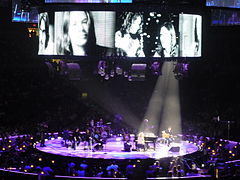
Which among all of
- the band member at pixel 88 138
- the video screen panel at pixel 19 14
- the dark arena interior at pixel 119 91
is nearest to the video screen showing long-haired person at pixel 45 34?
the dark arena interior at pixel 119 91

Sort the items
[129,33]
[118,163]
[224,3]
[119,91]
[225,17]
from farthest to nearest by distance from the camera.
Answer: [119,91], [225,17], [224,3], [129,33], [118,163]

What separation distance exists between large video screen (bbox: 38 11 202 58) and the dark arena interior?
5 cm

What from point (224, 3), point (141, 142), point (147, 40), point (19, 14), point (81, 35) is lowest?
point (141, 142)

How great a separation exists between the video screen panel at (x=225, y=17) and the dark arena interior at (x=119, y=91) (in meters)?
0.07

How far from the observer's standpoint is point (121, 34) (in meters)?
24.2

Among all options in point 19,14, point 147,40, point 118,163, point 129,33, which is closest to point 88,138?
point 118,163

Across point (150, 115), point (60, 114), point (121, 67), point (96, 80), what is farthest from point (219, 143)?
point (96, 80)

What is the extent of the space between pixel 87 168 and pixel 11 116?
13208mm

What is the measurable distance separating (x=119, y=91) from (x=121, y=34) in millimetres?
10092

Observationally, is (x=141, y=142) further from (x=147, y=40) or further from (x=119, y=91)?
(x=119, y=91)

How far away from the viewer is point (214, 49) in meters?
34.0

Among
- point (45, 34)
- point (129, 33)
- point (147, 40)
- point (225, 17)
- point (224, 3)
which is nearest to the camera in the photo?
point (129, 33)

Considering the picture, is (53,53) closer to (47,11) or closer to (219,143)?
(47,11)

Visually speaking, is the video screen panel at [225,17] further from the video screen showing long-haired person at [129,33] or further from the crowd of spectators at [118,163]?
the crowd of spectators at [118,163]
